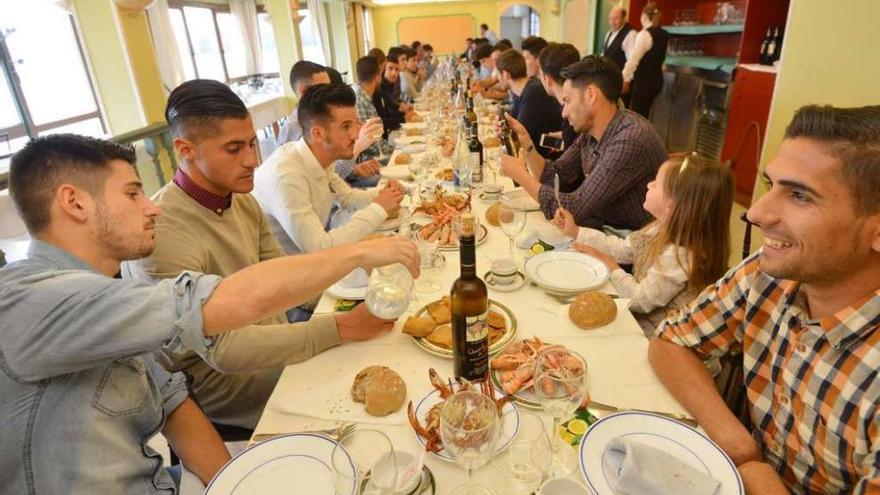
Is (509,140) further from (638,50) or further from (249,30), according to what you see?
(249,30)

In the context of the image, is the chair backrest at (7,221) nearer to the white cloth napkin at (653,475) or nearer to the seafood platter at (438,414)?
the seafood platter at (438,414)

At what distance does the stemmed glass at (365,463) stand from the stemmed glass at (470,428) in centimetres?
11

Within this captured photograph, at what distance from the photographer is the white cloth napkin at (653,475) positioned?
0.77 metres

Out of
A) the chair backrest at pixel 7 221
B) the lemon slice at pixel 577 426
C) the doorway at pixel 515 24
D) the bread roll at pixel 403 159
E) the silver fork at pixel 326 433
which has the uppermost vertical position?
the doorway at pixel 515 24

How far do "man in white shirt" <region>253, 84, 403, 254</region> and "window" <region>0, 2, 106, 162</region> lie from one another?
10.1 ft

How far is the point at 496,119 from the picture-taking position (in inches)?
186

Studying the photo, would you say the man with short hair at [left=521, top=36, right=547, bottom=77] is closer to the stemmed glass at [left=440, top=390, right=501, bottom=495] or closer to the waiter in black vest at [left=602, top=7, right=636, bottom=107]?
the waiter in black vest at [left=602, top=7, right=636, bottom=107]

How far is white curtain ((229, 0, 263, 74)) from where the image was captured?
7.66 m

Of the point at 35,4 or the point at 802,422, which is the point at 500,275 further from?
the point at 35,4

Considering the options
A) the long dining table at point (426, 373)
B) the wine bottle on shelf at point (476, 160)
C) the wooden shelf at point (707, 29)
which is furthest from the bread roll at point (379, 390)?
the wooden shelf at point (707, 29)

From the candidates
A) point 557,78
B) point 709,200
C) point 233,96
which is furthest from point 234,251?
point 557,78

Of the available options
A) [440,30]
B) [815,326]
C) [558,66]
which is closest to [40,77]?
[558,66]

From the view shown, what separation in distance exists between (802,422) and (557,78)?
9.53 feet

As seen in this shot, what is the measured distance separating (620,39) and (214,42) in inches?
231
